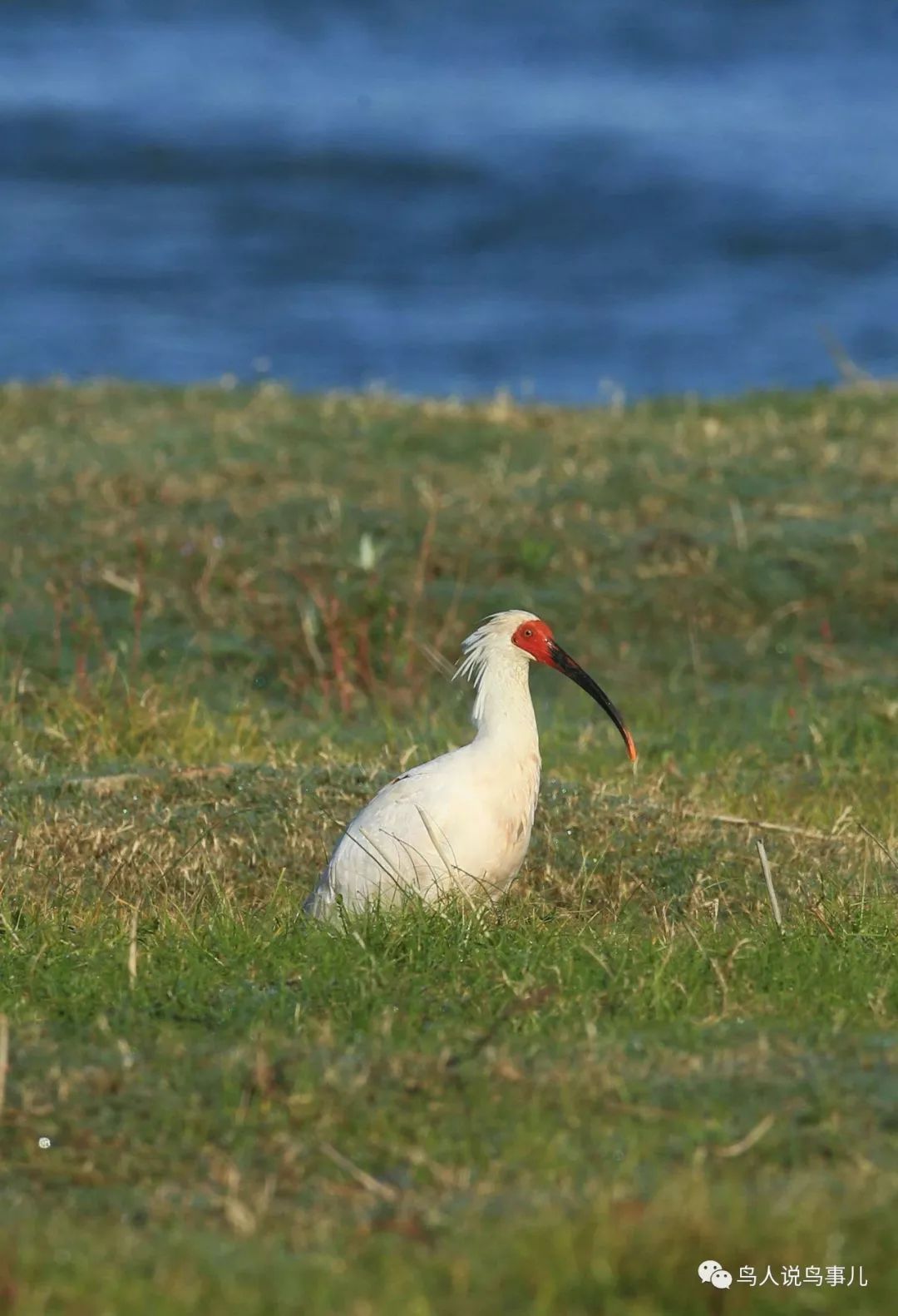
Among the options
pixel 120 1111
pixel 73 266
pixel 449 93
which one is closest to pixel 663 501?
pixel 120 1111

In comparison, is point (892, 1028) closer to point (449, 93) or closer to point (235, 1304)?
point (235, 1304)

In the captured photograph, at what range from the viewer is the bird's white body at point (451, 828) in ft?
20.2

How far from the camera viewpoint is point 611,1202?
384cm

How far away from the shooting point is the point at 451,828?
6160mm

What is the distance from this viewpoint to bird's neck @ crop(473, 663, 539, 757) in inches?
251

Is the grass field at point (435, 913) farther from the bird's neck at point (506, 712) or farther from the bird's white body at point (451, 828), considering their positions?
the bird's neck at point (506, 712)

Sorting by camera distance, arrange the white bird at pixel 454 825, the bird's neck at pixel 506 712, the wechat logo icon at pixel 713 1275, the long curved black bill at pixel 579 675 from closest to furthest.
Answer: the wechat logo icon at pixel 713 1275 → the white bird at pixel 454 825 → the bird's neck at pixel 506 712 → the long curved black bill at pixel 579 675

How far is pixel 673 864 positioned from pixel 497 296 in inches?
912

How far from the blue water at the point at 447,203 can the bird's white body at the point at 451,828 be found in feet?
58.7

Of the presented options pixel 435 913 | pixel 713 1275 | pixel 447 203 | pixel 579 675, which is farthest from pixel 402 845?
pixel 447 203

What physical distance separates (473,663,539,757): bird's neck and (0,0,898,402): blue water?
17.6 m

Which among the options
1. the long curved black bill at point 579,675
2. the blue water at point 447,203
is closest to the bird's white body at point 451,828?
the long curved black bill at point 579,675

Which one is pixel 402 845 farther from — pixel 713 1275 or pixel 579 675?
pixel 713 1275

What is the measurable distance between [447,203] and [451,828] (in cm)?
2701
